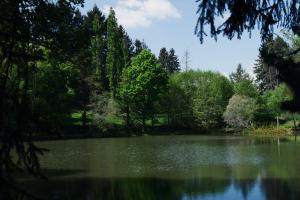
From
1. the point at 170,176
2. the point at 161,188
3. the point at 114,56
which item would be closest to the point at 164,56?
the point at 114,56

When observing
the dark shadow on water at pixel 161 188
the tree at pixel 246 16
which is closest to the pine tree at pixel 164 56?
the dark shadow on water at pixel 161 188

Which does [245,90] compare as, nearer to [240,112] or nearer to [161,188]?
[240,112]

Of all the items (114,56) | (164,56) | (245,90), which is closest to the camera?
(114,56)

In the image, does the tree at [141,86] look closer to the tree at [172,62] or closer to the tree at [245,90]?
the tree at [245,90]

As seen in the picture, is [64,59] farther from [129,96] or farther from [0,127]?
[129,96]

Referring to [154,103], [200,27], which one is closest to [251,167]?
[200,27]

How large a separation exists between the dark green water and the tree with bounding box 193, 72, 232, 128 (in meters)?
30.7

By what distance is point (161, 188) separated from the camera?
15961mm

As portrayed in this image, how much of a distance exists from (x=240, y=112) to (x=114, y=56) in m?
16.6

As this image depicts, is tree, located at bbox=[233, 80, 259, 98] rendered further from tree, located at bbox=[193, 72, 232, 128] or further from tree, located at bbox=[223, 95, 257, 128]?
tree, located at bbox=[223, 95, 257, 128]

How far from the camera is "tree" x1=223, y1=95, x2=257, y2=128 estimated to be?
183ft

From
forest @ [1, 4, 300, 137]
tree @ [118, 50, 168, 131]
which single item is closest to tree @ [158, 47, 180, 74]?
forest @ [1, 4, 300, 137]

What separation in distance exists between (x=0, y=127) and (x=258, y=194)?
505 inches

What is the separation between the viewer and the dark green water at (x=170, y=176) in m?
14.9
